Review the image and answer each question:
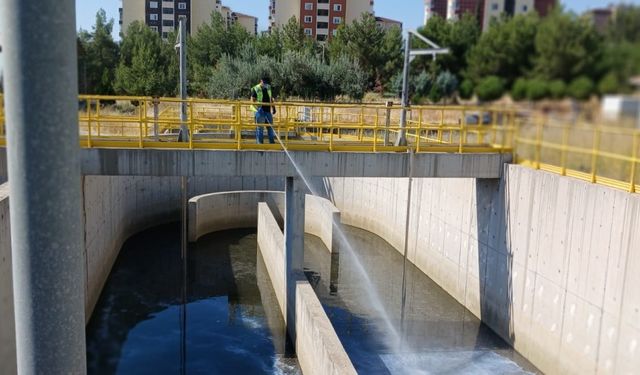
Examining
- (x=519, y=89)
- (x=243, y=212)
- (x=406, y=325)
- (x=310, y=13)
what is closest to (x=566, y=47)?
(x=519, y=89)

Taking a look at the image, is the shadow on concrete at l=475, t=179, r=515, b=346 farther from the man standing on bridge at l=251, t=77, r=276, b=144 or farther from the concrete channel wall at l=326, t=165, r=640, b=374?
the man standing on bridge at l=251, t=77, r=276, b=144

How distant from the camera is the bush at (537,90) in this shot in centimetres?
128

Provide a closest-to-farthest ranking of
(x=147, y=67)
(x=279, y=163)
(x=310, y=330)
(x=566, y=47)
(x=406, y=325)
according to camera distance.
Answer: (x=566, y=47), (x=310, y=330), (x=279, y=163), (x=406, y=325), (x=147, y=67)

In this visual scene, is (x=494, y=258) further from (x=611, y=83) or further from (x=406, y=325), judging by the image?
(x=611, y=83)

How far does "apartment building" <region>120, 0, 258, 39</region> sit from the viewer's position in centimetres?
5103

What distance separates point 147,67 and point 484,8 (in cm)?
2821

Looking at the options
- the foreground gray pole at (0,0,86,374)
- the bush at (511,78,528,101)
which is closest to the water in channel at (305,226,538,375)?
the foreground gray pole at (0,0,86,374)

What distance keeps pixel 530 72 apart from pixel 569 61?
155mm

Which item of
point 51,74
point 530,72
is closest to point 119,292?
point 51,74

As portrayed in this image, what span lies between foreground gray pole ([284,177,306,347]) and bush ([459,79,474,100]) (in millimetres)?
9084

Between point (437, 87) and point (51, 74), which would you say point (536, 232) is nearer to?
point (437, 87)

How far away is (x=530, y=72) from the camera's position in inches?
53.2

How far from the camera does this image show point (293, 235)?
1104cm

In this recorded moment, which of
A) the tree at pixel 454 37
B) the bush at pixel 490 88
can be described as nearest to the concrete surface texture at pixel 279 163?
the tree at pixel 454 37
